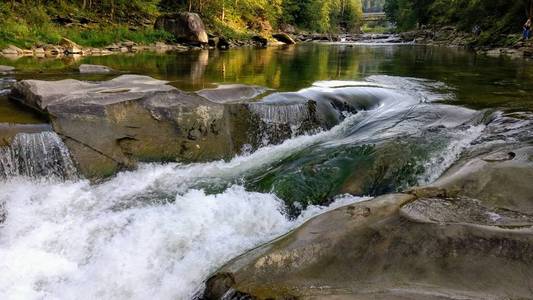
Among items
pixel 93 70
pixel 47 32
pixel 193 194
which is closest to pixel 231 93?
pixel 193 194

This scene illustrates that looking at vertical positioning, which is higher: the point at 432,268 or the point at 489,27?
the point at 489,27

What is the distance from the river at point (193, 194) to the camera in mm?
5195

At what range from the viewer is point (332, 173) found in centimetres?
747

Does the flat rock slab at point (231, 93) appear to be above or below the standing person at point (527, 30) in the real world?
below

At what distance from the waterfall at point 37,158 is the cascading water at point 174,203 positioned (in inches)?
0.6

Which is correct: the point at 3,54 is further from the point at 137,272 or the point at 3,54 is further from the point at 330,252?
the point at 330,252

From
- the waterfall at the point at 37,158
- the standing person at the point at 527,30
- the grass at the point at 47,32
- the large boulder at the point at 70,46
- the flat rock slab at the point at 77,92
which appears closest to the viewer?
the waterfall at the point at 37,158

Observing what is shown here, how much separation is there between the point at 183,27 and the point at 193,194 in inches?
1270

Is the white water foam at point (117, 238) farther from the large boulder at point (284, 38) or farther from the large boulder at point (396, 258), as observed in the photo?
the large boulder at point (284, 38)

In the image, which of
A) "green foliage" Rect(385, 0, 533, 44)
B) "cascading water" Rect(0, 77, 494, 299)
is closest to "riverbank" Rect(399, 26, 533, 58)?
"green foliage" Rect(385, 0, 533, 44)

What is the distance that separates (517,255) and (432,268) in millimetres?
697

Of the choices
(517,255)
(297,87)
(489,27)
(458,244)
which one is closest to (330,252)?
(458,244)

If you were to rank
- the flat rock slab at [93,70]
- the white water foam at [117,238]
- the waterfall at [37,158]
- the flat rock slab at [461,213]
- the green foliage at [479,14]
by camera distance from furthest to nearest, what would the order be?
1. the green foliage at [479,14]
2. the flat rock slab at [93,70]
3. the waterfall at [37,158]
4. the white water foam at [117,238]
5. the flat rock slab at [461,213]

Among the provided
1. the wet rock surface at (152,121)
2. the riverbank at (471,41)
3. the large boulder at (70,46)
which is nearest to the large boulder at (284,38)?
the riverbank at (471,41)
